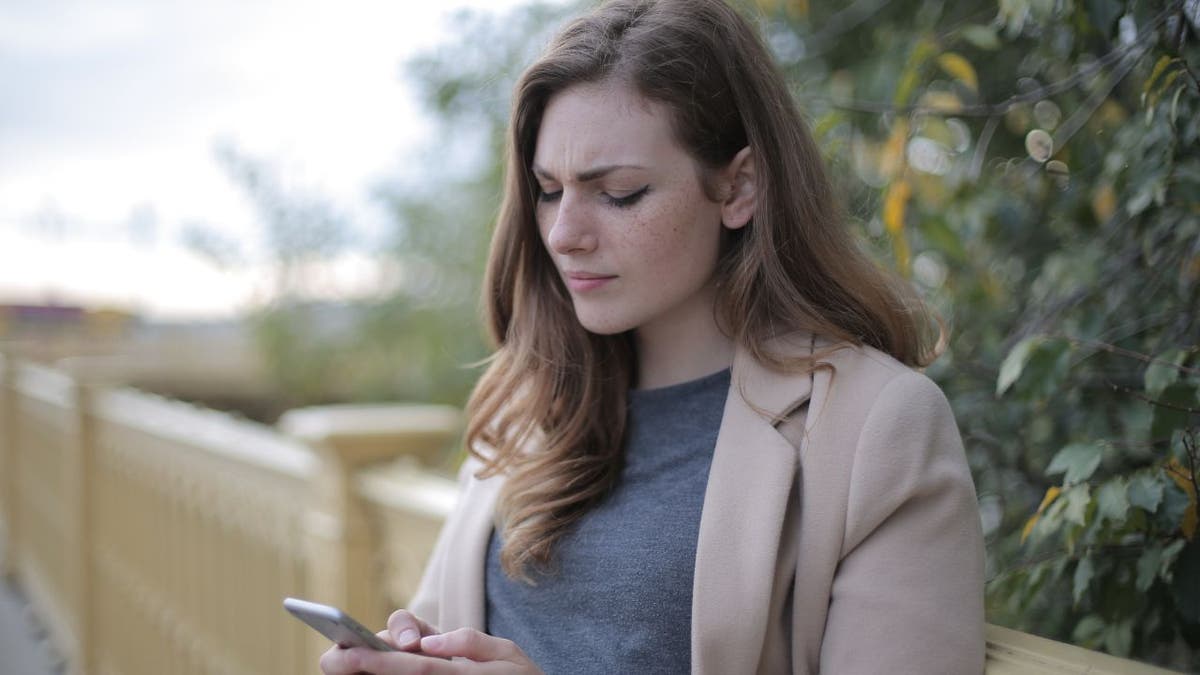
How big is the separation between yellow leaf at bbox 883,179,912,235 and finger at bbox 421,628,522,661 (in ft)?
4.20

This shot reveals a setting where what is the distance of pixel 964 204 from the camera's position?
97.2 inches

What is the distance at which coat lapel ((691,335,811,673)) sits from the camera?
50.9 inches

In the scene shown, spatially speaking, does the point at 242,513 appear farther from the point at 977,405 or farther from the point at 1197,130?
the point at 1197,130

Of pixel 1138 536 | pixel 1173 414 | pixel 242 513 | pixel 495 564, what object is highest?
pixel 1173 414

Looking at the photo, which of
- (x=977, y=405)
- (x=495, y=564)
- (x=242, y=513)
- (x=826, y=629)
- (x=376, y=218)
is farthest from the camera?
(x=376, y=218)

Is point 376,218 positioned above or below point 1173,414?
below

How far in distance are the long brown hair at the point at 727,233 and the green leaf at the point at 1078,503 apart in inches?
11.4

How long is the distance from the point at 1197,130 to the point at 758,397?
2.73 ft

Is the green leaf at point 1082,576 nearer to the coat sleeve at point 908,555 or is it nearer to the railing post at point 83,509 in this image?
the coat sleeve at point 908,555

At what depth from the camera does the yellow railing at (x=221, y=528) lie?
247cm

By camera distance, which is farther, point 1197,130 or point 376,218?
point 376,218

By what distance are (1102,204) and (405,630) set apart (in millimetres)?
1872

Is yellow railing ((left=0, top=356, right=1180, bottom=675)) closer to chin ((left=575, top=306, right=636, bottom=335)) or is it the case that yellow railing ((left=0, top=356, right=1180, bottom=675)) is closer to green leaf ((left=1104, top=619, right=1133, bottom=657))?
green leaf ((left=1104, top=619, right=1133, bottom=657))

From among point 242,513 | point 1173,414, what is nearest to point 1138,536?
point 1173,414
